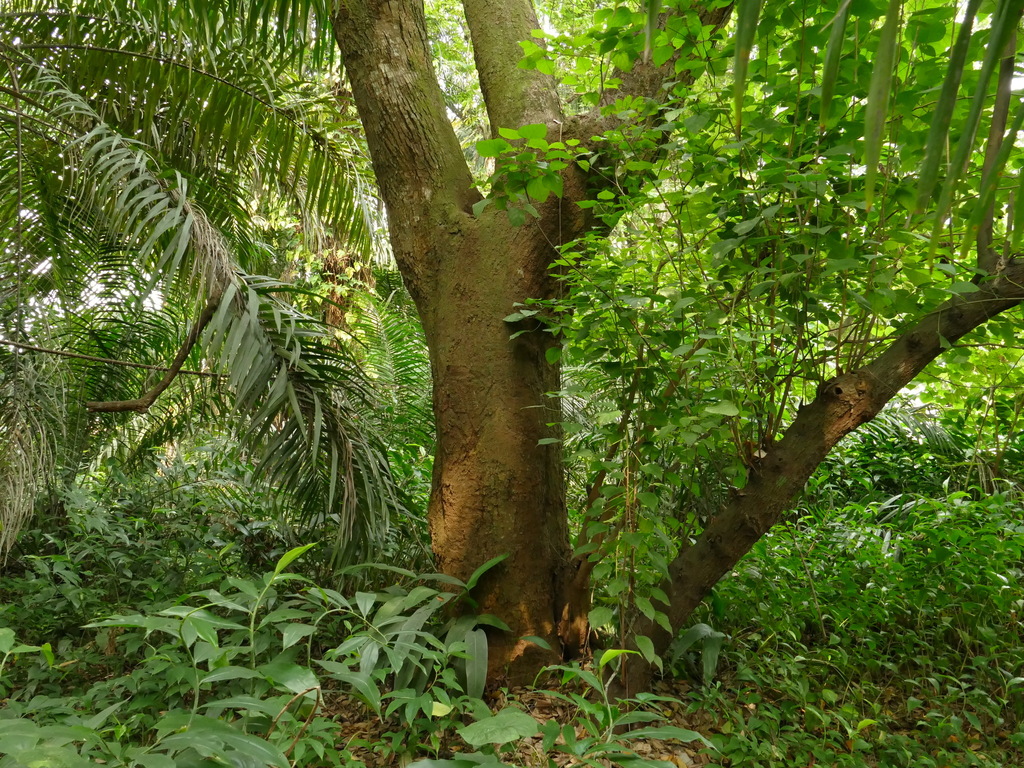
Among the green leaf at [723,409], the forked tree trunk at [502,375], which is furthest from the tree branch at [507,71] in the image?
the green leaf at [723,409]

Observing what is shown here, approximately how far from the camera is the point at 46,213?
3.65 m

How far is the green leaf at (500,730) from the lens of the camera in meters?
1.42

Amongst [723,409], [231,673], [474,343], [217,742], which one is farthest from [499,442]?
[217,742]

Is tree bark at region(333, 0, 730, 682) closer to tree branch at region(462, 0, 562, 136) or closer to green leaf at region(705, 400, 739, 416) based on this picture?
tree branch at region(462, 0, 562, 136)

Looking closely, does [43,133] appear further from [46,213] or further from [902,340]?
[902,340]

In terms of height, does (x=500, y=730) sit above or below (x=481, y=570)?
below

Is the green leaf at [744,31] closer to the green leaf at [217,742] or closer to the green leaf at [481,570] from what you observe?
the green leaf at [217,742]

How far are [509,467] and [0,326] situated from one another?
90.9 inches

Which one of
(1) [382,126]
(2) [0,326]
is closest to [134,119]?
(2) [0,326]

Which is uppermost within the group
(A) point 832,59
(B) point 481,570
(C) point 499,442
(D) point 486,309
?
(D) point 486,309

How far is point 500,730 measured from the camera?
1459mm

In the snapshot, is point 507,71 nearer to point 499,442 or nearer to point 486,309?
point 486,309

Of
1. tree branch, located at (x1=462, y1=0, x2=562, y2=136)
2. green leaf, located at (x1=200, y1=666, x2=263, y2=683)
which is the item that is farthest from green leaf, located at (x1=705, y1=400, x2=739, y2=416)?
tree branch, located at (x1=462, y1=0, x2=562, y2=136)

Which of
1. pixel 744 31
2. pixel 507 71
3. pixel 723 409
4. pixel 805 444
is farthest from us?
pixel 507 71
